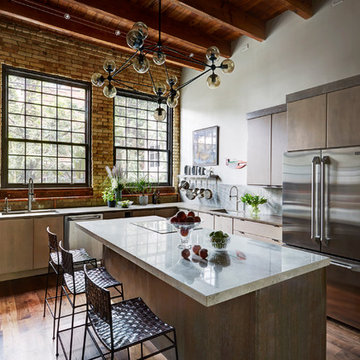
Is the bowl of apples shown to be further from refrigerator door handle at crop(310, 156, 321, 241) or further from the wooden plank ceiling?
the wooden plank ceiling

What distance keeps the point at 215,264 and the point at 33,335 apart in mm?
2055

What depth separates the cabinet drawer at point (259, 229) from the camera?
3395 mm

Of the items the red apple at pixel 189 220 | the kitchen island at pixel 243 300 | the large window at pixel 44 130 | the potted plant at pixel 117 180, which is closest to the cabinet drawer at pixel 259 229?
the kitchen island at pixel 243 300

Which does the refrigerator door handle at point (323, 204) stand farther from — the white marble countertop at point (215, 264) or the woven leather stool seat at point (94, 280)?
the woven leather stool seat at point (94, 280)

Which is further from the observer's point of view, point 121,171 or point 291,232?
point 121,171

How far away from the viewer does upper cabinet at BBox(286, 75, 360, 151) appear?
8.62 ft

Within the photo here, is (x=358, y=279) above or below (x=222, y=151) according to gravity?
below

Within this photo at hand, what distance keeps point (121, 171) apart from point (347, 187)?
3653mm

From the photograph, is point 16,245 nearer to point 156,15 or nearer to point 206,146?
point 206,146

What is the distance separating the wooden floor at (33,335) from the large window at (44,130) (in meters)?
1.99

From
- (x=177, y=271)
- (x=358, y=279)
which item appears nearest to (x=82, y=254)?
(x=177, y=271)

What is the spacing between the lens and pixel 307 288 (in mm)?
1761

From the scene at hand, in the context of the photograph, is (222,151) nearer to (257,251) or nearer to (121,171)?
(121,171)

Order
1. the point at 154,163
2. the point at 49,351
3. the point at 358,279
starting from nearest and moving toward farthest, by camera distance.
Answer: the point at 49,351
the point at 358,279
the point at 154,163
